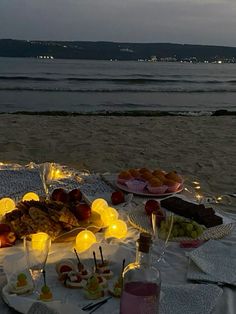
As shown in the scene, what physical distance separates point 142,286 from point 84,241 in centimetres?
93

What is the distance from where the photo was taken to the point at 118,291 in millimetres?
2023

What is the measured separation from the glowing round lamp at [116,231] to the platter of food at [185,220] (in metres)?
0.14

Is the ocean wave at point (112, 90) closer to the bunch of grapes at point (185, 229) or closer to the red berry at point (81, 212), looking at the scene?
the red berry at point (81, 212)

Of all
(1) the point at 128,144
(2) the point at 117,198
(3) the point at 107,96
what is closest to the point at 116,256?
(2) the point at 117,198

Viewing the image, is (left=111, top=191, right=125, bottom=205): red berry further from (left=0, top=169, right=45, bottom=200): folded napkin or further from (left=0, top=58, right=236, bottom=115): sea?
(left=0, top=58, right=236, bottom=115): sea

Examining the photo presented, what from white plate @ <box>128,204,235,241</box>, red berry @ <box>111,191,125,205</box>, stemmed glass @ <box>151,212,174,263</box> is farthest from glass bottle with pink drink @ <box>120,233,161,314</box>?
red berry @ <box>111,191,125,205</box>

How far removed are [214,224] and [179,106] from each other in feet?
67.6

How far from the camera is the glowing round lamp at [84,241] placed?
243cm

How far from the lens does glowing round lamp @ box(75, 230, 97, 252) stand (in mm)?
2429

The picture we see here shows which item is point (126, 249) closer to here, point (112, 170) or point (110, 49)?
point (112, 170)

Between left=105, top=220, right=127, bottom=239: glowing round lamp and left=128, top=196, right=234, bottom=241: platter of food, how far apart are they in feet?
0.45

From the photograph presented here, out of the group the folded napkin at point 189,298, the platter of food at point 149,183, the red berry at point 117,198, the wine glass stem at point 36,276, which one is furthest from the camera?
the platter of food at point 149,183

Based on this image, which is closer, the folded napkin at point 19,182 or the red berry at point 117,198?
the red berry at point 117,198

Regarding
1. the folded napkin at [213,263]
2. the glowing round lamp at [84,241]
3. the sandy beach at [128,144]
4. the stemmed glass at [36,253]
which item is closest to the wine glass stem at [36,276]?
the stemmed glass at [36,253]
